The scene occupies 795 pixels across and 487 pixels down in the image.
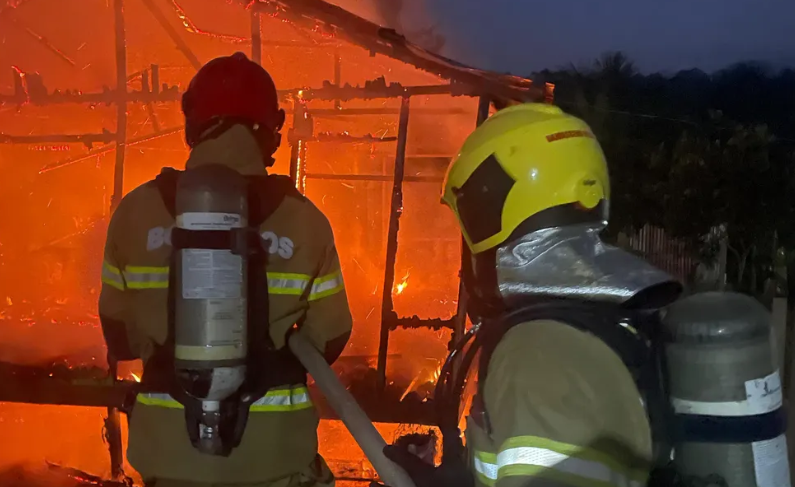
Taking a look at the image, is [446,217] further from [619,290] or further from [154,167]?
[619,290]

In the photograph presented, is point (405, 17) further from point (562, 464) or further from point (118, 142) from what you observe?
point (562, 464)

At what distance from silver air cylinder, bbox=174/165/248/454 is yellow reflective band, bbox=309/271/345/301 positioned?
329 mm

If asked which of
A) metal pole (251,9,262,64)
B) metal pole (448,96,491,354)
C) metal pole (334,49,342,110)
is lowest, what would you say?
metal pole (448,96,491,354)

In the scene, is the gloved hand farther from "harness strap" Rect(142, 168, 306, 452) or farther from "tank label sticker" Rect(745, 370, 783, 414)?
"tank label sticker" Rect(745, 370, 783, 414)

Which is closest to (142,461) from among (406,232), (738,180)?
(406,232)

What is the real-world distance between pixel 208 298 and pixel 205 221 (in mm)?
233

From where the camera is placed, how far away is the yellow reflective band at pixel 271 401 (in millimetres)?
2043

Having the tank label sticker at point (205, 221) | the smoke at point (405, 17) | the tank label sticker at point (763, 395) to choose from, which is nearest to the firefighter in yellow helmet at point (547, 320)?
the tank label sticker at point (763, 395)

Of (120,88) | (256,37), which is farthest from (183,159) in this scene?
(256,37)

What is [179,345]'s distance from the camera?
1.91 meters

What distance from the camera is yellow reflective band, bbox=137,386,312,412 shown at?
204 cm

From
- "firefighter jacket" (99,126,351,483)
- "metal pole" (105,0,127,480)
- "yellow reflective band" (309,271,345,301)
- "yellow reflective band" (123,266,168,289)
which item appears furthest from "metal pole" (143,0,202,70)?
"yellow reflective band" (309,271,345,301)

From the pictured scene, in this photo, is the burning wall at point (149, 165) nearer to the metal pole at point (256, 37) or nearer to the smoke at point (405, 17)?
the metal pole at point (256, 37)

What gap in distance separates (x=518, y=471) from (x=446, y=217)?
109 inches
